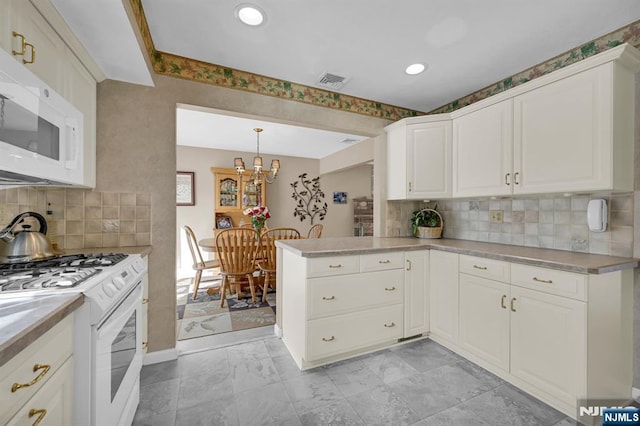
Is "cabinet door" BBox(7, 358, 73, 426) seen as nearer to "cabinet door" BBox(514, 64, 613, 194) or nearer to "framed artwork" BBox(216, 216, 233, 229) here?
"cabinet door" BBox(514, 64, 613, 194)

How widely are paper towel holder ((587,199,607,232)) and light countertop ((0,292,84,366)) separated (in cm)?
272

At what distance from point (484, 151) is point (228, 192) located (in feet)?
14.0

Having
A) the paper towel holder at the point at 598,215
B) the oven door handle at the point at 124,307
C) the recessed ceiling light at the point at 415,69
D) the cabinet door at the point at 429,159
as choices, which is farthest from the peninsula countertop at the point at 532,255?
the recessed ceiling light at the point at 415,69

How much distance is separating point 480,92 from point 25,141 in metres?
3.25

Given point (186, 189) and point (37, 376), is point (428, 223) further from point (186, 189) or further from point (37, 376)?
point (186, 189)

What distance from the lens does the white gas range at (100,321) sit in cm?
92

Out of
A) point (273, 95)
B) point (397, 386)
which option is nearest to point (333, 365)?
point (397, 386)

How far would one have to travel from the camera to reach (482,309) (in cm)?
193

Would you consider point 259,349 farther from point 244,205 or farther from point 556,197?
point 244,205

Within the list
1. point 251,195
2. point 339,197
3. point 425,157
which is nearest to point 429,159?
point 425,157

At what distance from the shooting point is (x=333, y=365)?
201cm

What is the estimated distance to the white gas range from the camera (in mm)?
918

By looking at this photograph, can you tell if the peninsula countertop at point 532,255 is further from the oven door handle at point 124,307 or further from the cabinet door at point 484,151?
the oven door handle at point 124,307

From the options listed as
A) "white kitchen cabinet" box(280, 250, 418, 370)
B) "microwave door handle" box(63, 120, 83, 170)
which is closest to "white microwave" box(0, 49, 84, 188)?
"microwave door handle" box(63, 120, 83, 170)
